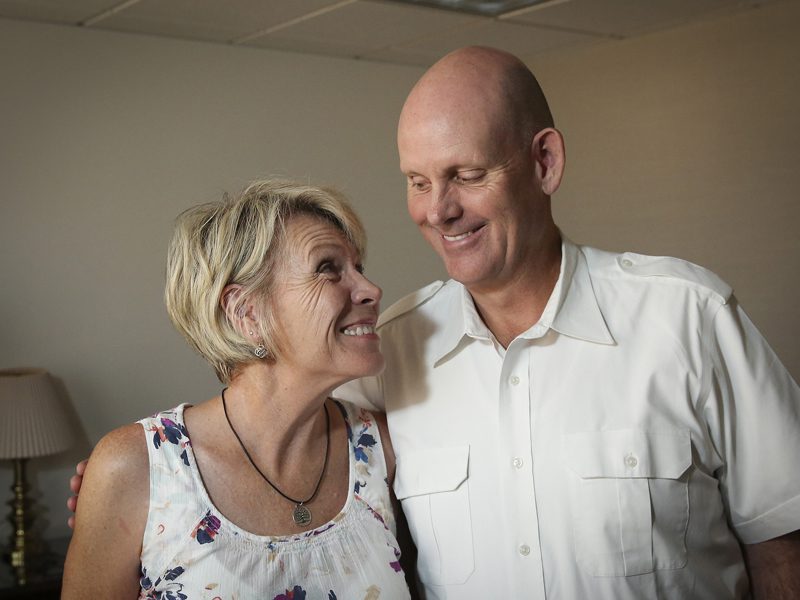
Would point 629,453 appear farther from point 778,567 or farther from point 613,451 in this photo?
point 778,567

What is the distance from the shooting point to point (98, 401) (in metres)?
4.51

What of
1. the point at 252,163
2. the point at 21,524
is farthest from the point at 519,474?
the point at 252,163

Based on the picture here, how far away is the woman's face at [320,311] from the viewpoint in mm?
1869

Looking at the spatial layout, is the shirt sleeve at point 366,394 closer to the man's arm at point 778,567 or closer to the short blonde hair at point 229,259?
the short blonde hair at point 229,259

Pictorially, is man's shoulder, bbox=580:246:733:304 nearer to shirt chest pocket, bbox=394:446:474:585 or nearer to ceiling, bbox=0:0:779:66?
shirt chest pocket, bbox=394:446:474:585

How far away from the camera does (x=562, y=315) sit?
A: 1.88 meters

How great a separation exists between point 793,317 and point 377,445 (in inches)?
130

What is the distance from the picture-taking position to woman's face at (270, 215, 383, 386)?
1869 mm

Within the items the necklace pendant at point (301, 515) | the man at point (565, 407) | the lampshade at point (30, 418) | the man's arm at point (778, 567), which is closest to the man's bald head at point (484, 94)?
the man at point (565, 407)

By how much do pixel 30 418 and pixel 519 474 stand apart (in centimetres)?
281

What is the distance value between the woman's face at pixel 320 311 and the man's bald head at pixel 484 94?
0.92 ft

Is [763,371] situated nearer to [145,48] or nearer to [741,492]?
[741,492]

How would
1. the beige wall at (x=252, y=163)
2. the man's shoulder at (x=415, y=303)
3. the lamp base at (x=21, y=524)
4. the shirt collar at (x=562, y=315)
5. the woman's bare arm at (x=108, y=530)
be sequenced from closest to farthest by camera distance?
the woman's bare arm at (x=108, y=530) < the shirt collar at (x=562, y=315) < the man's shoulder at (x=415, y=303) < the lamp base at (x=21, y=524) < the beige wall at (x=252, y=163)

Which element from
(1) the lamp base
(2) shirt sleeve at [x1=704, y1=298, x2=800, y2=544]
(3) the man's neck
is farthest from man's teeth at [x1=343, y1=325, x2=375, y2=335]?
(1) the lamp base
